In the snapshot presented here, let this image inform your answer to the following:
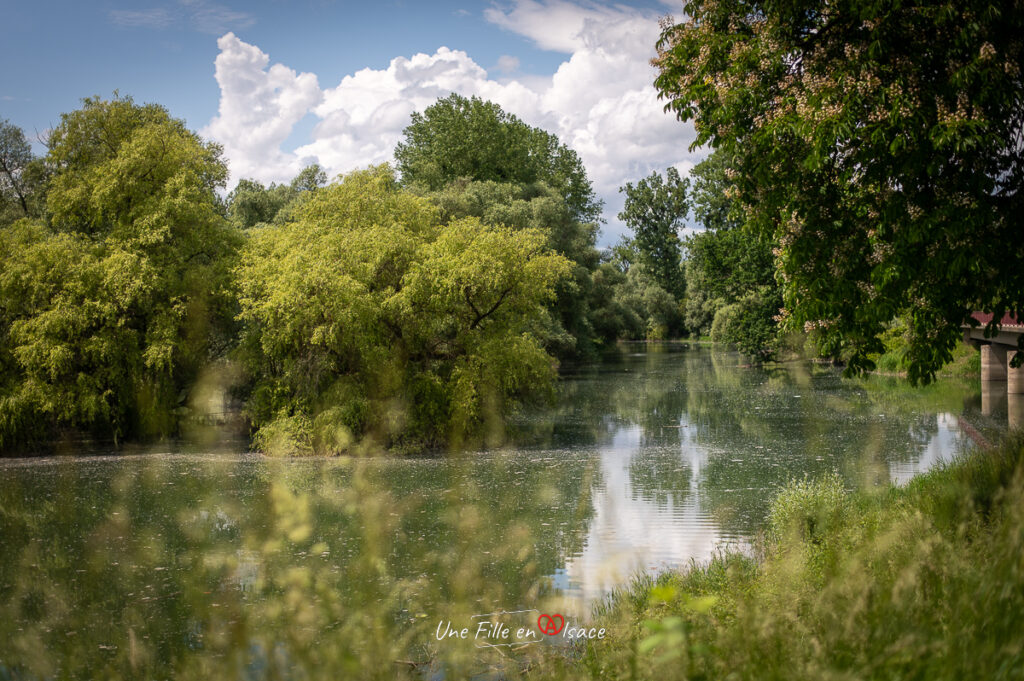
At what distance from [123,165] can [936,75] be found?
24.9 meters

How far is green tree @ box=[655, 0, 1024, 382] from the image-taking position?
998 centimetres

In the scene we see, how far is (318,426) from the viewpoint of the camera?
24.6 metres

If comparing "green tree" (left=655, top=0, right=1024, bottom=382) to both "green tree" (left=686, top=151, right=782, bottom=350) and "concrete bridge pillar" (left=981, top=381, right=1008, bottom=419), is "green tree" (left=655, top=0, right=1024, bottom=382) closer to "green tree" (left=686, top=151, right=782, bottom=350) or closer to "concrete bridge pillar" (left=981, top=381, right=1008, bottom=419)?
"concrete bridge pillar" (left=981, top=381, right=1008, bottom=419)

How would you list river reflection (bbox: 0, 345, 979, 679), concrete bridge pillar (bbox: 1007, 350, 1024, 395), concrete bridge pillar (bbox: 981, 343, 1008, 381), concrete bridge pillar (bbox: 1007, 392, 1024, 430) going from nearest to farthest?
river reflection (bbox: 0, 345, 979, 679), concrete bridge pillar (bbox: 1007, 392, 1024, 430), concrete bridge pillar (bbox: 1007, 350, 1024, 395), concrete bridge pillar (bbox: 981, 343, 1008, 381)

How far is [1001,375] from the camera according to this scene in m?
36.8

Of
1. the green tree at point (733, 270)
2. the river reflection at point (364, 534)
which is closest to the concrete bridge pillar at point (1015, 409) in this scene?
the river reflection at point (364, 534)

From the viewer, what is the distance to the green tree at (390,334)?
2461cm

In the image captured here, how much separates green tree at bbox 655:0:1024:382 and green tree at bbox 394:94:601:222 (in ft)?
146

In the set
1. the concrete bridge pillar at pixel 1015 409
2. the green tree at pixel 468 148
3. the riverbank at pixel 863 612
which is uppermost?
the green tree at pixel 468 148

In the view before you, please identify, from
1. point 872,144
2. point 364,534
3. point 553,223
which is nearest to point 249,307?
point 364,534

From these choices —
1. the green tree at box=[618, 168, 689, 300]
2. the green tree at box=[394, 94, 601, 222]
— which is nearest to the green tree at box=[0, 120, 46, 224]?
the green tree at box=[394, 94, 601, 222]

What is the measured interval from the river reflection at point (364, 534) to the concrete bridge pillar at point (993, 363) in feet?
31.1

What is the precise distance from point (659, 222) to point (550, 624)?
4202 inches

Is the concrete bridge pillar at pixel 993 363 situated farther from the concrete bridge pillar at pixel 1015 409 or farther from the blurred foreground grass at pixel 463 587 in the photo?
the blurred foreground grass at pixel 463 587
